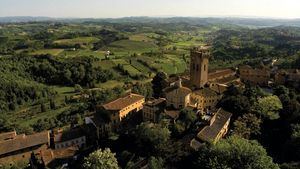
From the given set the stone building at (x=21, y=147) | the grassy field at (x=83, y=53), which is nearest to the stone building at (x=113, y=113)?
the stone building at (x=21, y=147)

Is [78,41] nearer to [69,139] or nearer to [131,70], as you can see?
[131,70]

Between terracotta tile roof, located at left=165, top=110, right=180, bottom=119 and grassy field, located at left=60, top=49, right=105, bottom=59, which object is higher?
terracotta tile roof, located at left=165, top=110, right=180, bottom=119

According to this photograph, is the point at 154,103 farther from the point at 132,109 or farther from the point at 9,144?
the point at 9,144

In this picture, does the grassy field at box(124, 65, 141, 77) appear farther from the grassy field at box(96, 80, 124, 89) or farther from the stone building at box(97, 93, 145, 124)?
the stone building at box(97, 93, 145, 124)

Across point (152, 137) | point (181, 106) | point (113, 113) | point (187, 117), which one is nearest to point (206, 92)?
point (181, 106)

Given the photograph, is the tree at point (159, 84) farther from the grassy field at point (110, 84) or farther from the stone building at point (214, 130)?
the grassy field at point (110, 84)

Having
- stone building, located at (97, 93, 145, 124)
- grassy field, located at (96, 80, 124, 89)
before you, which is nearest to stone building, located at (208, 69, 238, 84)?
stone building, located at (97, 93, 145, 124)
